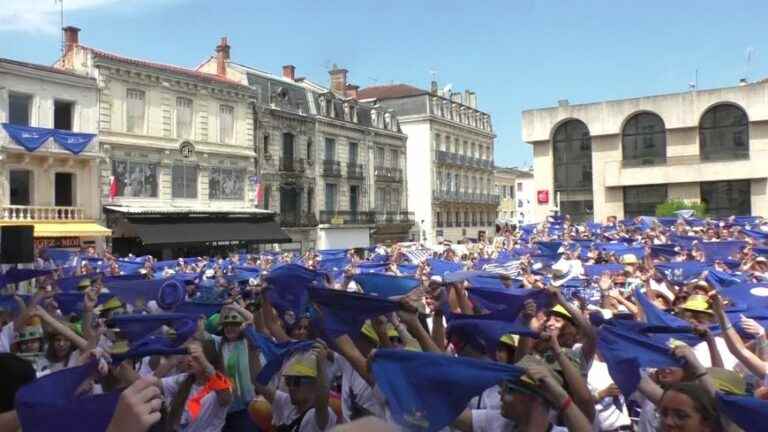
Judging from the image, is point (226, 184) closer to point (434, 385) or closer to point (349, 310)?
point (349, 310)

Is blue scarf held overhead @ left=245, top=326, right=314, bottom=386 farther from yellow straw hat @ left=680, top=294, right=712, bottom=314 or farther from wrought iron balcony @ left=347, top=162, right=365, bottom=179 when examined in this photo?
wrought iron balcony @ left=347, top=162, right=365, bottom=179

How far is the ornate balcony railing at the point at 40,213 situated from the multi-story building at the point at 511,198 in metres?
54.2

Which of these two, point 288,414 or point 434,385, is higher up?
point 434,385

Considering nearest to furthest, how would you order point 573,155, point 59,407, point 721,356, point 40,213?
point 59,407 → point 721,356 → point 40,213 → point 573,155

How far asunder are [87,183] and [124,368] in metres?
28.9

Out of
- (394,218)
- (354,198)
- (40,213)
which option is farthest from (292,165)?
(40,213)

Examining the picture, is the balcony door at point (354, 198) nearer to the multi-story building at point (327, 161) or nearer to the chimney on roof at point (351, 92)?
the multi-story building at point (327, 161)

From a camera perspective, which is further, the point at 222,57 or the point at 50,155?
the point at 222,57

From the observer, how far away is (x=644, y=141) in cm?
4584

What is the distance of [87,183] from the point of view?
1242 inches

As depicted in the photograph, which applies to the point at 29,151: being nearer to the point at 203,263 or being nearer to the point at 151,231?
the point at 151,231

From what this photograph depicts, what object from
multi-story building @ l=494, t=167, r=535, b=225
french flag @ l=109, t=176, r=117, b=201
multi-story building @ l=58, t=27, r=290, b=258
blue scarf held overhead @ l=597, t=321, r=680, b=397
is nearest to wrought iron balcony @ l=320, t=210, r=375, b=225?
multi-story building @ l=58, t=27, r=290, b=258

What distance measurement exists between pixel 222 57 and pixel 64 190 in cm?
1469

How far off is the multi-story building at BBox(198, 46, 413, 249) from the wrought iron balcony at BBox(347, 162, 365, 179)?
0.22 ft
